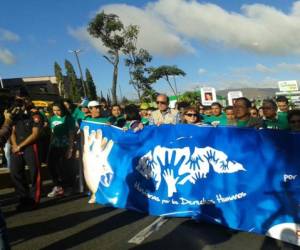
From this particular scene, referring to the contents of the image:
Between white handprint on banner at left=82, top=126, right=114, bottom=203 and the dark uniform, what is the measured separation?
808 millimetres

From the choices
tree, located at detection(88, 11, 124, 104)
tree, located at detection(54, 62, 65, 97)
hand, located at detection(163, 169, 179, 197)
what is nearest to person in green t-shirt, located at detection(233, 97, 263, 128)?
hand, located at detection(163, 169, 179, 197)

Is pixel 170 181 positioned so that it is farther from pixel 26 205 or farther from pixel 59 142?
pixel 59 142

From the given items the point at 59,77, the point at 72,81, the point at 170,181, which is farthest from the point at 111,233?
the point at 59,77

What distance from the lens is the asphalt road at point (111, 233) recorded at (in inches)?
195

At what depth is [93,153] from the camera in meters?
7.36

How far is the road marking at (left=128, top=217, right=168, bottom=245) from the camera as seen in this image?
5160 millimetres

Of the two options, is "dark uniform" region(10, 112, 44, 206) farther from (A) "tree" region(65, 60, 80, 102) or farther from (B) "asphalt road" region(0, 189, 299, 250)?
(A) "tree" region(65, 60, 80, 102)

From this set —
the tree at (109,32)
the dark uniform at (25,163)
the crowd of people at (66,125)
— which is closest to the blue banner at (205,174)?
the crowd of people at (66,125)

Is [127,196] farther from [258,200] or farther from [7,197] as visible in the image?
[7,197]

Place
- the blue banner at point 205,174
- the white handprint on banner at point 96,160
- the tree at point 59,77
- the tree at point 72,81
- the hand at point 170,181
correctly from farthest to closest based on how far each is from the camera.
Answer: the tree at point 59,77
the tree at point 72,81
the white handprint on banner at point 96,160
the hand at point 170,181
the blue banner at point 205,174

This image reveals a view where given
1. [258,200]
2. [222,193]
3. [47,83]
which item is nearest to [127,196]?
[222,193]

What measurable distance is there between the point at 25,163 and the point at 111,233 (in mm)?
2360

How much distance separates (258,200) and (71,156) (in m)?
3.96

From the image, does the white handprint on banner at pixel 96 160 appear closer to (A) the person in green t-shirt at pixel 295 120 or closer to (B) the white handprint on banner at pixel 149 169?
(B) the white handprint on banner at pixel 149 169
